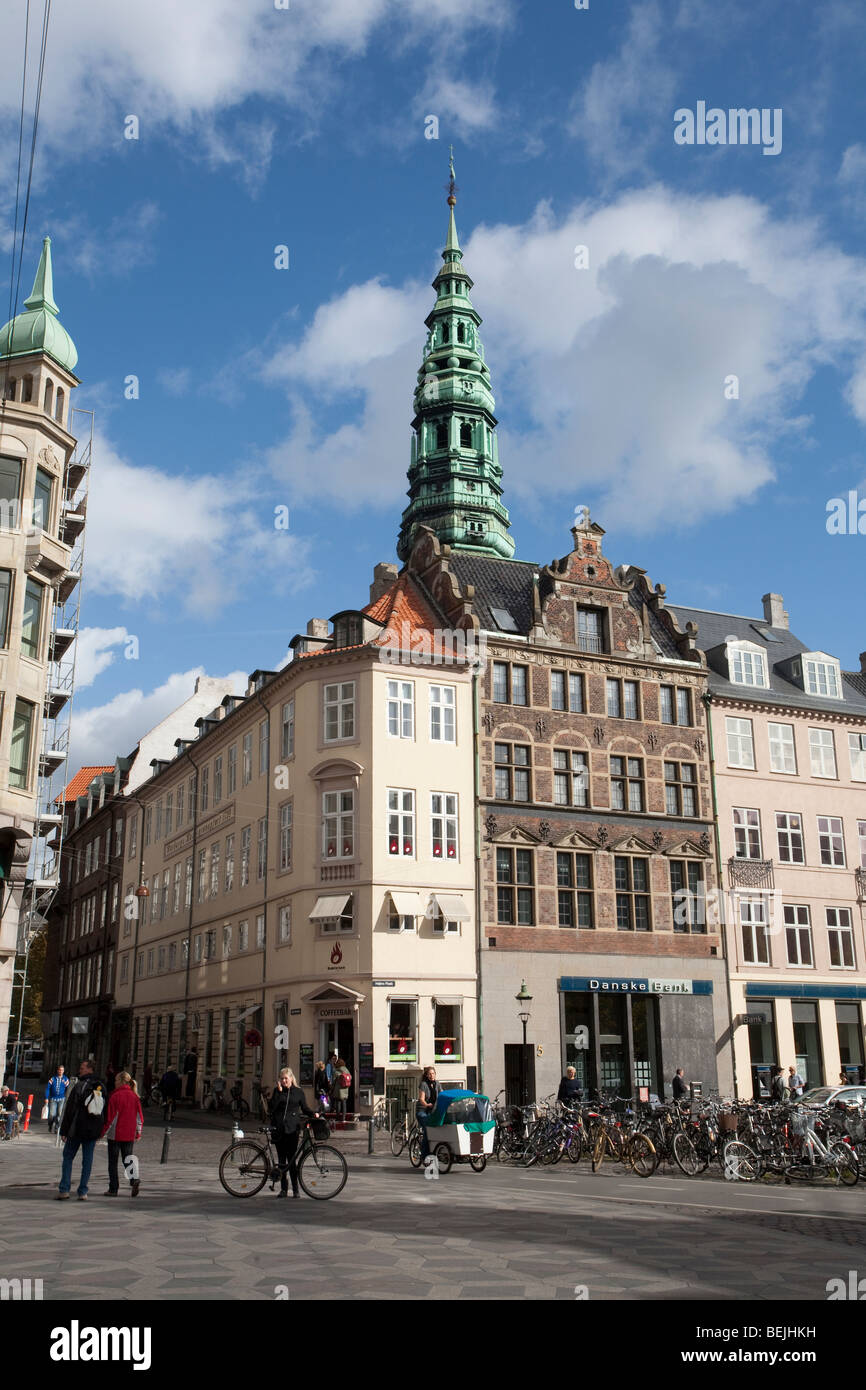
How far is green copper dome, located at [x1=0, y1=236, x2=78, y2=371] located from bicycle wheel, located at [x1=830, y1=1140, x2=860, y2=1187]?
26991mm

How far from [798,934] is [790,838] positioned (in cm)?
347

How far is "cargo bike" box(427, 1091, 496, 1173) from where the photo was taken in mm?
22641

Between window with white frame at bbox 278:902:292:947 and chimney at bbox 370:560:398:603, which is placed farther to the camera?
chimney at bbox 370:560:398:603

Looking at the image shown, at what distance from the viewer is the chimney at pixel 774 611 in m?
51.8

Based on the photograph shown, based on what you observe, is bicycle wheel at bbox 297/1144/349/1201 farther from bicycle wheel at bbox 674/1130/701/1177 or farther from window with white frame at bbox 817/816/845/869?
window with white frame at bbox 817/816/845/869

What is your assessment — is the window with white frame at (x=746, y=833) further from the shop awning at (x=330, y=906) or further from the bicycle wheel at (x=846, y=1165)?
the bicycle wheel at (x=846, y=1165)

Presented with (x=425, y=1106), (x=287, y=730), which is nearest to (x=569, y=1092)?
(x=425, y=1106)

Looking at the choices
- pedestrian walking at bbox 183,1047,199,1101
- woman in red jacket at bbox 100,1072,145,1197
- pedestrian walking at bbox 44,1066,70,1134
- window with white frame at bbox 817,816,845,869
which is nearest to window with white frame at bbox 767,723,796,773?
window with white frame at bbox 817,816,845,869

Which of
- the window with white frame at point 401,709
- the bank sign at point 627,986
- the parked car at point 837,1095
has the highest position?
the window with white frame at point 401,709

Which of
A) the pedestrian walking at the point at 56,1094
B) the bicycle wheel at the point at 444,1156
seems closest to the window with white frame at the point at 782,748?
the bicycle wheel at the point at 444,1156

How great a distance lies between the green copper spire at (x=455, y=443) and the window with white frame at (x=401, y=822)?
1424 inches

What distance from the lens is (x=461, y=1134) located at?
74.3 feet

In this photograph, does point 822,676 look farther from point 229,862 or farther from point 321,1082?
point 321,1082
